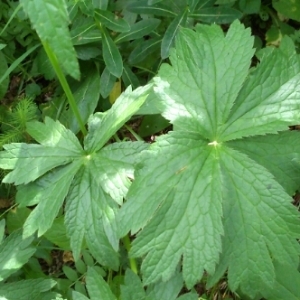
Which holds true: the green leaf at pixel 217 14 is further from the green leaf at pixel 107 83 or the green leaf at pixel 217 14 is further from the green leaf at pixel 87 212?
the green leaf at pixel 87 212

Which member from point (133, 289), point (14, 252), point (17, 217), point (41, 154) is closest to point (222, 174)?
point (133, 289)

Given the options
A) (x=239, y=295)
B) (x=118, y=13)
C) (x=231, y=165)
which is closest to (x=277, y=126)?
(x=231, y=165)

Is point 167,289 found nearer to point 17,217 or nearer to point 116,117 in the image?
point 116,117

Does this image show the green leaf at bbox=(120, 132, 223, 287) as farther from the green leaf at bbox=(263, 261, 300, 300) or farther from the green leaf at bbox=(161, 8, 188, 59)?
the green leaf at bbox=(161, 8, 188, 59)

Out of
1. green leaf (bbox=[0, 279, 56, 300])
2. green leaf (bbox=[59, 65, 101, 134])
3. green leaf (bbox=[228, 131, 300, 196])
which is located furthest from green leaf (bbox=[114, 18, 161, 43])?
green leaf (bbox=[0, 279, 56, 300])

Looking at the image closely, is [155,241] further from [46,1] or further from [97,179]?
[46,1]
